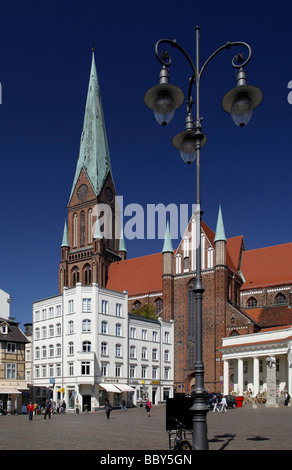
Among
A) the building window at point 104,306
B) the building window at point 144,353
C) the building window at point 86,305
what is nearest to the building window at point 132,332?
the building window at point 144,353

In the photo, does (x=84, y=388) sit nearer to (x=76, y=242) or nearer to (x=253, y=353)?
(x=253, y=353)

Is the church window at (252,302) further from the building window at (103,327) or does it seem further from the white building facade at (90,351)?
the building window at (103,327)

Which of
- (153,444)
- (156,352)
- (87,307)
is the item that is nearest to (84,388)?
(87,307)

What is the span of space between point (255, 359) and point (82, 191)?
4278cm

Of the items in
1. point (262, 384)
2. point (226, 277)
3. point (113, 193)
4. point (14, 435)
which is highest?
point (113, 193)

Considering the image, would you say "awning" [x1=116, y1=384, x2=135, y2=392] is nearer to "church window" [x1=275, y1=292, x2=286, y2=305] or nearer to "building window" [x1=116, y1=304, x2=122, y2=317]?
"building window" [x1=116, y1=304, x2=122, y2=317]

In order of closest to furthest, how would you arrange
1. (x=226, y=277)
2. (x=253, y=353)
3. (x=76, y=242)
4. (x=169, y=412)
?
(x=169, y=412) → (x=253, y=353) → (x=226, y=277) → (x=76, y=242)

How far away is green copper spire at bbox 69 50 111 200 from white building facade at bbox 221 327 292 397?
3718 centimetres

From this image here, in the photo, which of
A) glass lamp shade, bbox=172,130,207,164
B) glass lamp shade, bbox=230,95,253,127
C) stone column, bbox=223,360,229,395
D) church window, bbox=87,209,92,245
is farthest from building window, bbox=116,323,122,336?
glass lamp shade, bbox=230,95,253,127

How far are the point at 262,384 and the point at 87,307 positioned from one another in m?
22.5

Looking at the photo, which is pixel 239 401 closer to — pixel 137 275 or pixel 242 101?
pixel 137 275

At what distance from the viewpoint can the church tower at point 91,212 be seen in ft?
273

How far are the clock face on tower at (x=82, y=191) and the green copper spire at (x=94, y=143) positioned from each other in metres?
1.58

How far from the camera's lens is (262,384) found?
5978 centimetres
